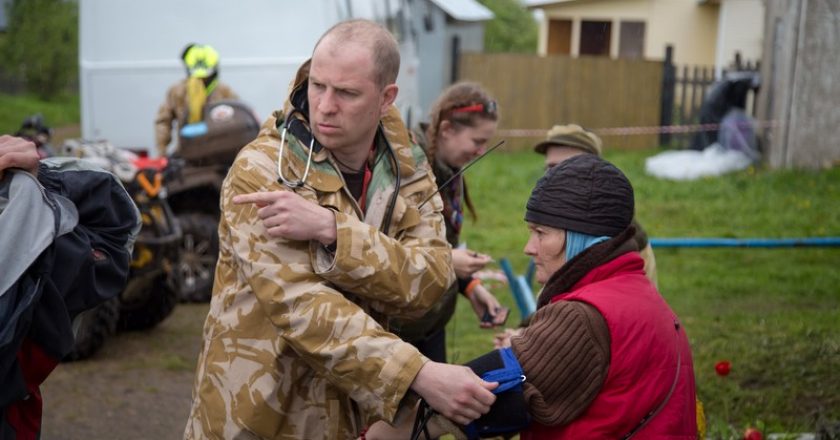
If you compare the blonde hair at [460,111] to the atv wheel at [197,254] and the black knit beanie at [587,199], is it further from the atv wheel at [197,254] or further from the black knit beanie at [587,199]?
the atv wheel at [197,254]

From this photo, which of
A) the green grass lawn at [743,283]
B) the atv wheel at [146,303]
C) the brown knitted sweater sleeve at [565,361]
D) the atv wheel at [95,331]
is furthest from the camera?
the atv wheel at [146,303]

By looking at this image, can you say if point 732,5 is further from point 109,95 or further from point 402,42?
point 109,95

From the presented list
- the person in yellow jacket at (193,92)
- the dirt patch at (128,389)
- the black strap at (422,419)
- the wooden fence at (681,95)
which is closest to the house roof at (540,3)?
the wooden fence at (681,95)

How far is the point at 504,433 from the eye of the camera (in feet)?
9.42

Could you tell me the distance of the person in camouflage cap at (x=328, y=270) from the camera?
273 cm

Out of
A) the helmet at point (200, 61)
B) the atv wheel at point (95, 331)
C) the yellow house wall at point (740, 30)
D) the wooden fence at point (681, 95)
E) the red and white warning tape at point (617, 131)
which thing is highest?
the yellow house wall at point (740, 30)

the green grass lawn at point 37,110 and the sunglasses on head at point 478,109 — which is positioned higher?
the sunglasses on head at point 478,109

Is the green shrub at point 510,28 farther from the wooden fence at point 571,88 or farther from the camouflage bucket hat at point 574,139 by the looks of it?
the camouflage bucket hat at point 574,139

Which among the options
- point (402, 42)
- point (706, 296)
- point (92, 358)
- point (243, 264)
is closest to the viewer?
point (243, 264)

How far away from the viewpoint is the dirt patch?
6070 millimetres

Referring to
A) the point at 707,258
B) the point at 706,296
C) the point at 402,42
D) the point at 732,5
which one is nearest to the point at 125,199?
the point at 706,296

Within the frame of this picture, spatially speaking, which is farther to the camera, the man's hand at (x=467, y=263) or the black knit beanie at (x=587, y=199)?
the man's hand at (x=467, y=263)

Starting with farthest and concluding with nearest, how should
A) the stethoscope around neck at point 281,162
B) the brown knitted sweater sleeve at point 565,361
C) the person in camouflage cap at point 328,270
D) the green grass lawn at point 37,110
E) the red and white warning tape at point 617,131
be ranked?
the green grass lawn at point 37,110
the red and white warning tape at point 617,131
the stethoscope around neck at point 281,162
the person in camouflage cap at point 328,270
the brown knitted sweater sleeve at point 565,361

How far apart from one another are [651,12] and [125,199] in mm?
26288
